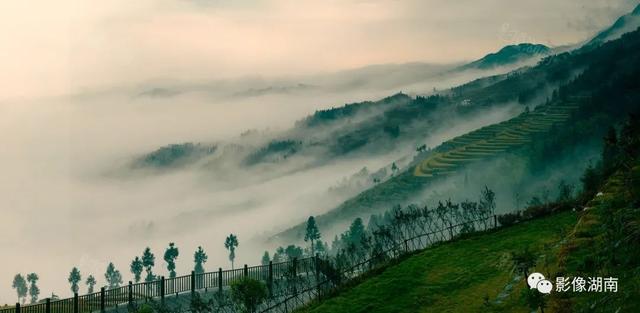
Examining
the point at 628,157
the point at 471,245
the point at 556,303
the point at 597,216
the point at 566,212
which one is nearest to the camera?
the point at 556,303

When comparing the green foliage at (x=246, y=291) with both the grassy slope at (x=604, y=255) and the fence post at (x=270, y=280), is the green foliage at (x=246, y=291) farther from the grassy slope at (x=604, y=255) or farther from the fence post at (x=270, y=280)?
the grassy slope at (x=604, y=255)

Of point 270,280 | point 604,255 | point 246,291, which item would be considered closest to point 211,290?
point 270,280

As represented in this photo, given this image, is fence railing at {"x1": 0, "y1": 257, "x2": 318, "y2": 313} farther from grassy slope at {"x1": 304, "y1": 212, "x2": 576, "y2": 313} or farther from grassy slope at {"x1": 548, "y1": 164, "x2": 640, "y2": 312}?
grassy slope at {"x1": 548, "y1": 164, "x2": 640, "y2": 312}

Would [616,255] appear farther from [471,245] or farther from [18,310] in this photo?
[18,310]

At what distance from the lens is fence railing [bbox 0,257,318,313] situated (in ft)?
170

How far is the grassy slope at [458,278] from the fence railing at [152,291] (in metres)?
12.6

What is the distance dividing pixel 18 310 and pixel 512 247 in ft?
116

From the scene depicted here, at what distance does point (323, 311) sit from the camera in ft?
150

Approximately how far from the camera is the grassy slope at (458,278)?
3774 centimetres

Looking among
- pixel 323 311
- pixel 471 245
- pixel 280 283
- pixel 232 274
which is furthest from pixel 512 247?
pixel 232 274

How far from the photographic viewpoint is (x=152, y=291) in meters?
61.5

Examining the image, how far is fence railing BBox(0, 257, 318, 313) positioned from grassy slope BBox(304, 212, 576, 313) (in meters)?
12.6

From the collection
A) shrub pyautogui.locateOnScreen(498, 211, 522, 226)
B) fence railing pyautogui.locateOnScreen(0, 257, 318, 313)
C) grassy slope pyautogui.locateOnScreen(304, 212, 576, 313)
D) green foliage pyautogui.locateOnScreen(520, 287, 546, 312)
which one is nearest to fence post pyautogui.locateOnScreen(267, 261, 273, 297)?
fence railing pyautogui.locateOnScreen(0, 257, 318, 313)

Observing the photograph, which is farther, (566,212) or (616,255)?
(566,212)
